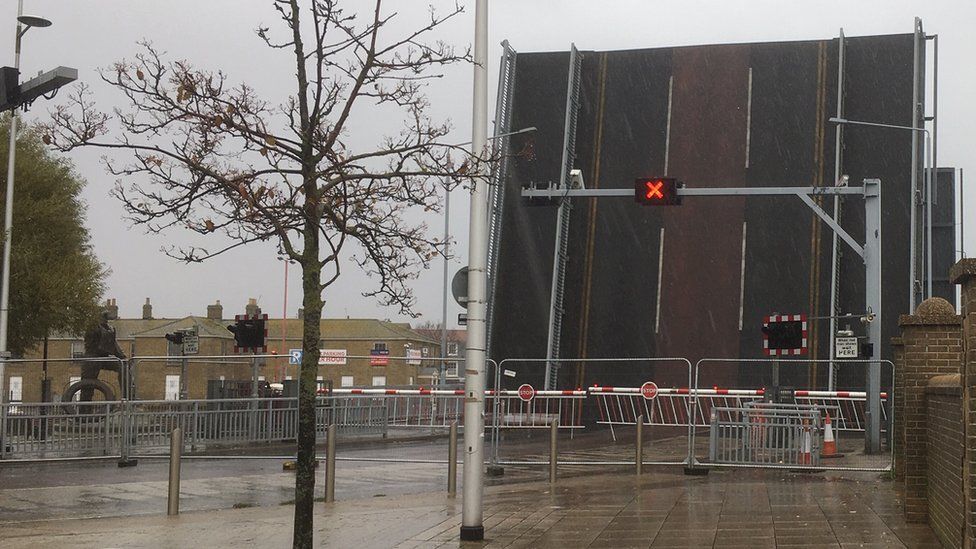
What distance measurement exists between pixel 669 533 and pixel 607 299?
12973 mm

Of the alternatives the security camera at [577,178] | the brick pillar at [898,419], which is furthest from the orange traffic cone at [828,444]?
the security camera at [577,178]

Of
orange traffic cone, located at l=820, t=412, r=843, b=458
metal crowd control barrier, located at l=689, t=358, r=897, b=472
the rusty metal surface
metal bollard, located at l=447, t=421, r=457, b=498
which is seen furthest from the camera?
the rusty metal surface

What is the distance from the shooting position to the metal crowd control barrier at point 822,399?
56.3 feet

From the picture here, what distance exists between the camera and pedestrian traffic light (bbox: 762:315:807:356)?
709 inches

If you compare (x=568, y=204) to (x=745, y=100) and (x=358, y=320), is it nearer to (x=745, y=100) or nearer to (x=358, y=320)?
(x=745, y=100)

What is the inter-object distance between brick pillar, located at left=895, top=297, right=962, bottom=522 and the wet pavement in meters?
0.29

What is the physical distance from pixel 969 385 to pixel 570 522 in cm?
462

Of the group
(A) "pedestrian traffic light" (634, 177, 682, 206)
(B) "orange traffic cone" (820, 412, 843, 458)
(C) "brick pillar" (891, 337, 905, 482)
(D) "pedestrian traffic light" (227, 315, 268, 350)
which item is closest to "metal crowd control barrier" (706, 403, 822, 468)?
(C) "brick pillar" (891, 337, 905, 482)

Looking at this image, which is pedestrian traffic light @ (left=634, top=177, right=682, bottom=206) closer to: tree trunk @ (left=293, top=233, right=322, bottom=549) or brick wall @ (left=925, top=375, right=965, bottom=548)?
brick wall @ (left=925, top=375, right=965, bottom=548)

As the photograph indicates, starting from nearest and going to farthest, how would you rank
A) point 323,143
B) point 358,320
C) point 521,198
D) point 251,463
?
point 323,143, point 251,463, point 521,198, point 358,320

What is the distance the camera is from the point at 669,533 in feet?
32.1

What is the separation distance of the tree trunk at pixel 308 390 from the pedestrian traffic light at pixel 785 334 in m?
11.3

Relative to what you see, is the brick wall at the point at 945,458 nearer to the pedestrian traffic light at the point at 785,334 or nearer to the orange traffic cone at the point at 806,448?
the orange traffic cone at the point at 806,448

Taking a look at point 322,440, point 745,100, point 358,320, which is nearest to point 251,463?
point 322,440
